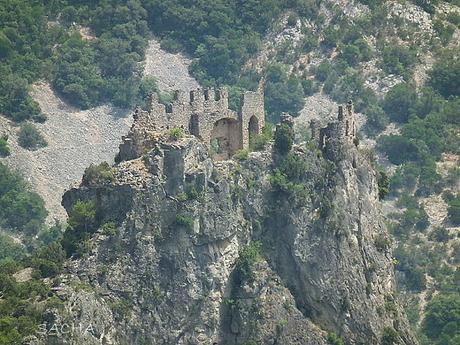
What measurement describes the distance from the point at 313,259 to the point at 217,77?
2399 inches

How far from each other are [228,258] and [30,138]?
170 feet

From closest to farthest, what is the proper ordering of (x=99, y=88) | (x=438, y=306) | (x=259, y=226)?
(x=259, y=226)
(x=438, y=306)
(x=99, y=88)

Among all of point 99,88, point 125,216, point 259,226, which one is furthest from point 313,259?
point 99,88

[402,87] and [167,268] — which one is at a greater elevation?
[402,87]

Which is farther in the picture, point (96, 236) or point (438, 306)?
point (438, 306)

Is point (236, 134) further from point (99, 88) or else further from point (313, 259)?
point (99, 88)

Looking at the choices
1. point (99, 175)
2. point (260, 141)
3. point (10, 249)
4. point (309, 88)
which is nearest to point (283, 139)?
point (260, 141)

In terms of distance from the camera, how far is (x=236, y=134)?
4707 inches

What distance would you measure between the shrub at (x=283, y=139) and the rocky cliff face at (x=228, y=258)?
1.71 ft

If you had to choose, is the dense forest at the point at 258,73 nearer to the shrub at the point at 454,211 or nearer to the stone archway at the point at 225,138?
the shrub at the point at 454,211

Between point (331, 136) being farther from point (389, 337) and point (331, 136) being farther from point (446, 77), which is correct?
point (446, 77)

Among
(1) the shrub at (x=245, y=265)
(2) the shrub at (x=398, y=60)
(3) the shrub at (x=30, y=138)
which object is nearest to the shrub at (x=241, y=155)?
(1) the shrub at (x=245, y=265)

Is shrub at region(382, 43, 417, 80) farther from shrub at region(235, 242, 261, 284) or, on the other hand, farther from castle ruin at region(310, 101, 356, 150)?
shrub at region(235, 242, 261, 284)

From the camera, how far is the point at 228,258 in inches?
4528
